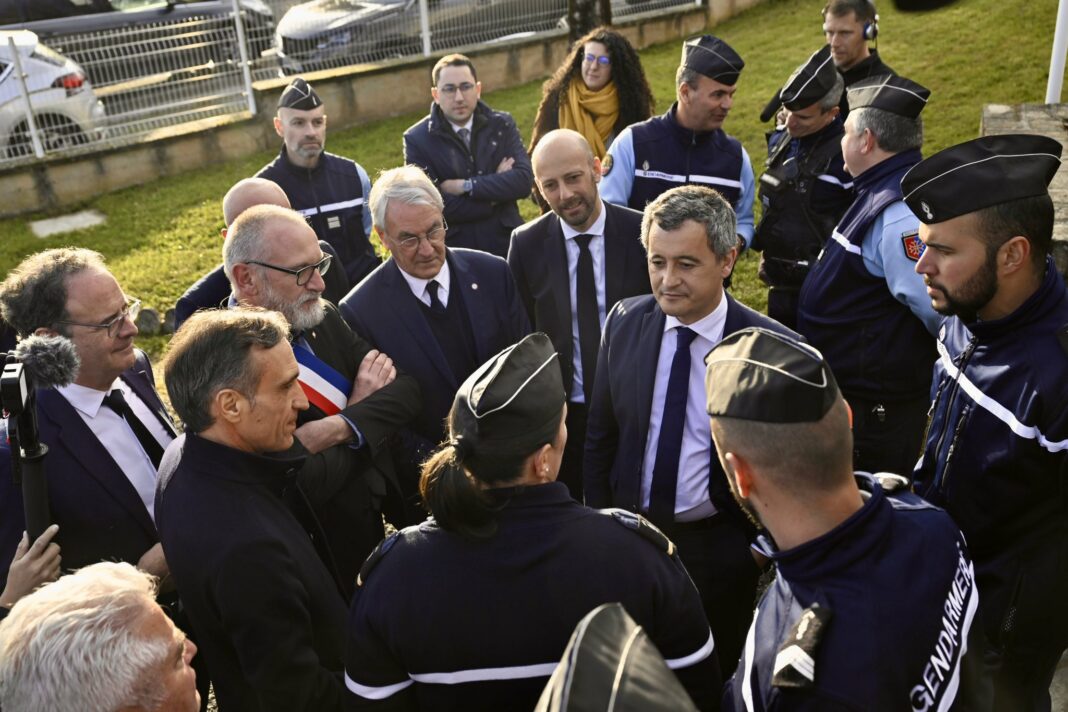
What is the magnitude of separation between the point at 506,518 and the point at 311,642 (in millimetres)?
820

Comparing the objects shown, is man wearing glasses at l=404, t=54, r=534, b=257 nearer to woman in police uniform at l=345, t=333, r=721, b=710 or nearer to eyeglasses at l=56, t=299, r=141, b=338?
eyeglasses at l=56, t=299, r=141, b=338

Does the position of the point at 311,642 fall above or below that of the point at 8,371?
below

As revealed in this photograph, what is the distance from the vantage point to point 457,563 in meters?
2.00

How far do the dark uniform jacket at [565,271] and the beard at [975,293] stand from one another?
1591mm

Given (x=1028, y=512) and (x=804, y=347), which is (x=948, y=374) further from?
(x=804, y=347)

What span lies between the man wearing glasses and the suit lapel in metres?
2.95

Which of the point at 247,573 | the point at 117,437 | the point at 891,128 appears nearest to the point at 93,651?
the point at 247,573

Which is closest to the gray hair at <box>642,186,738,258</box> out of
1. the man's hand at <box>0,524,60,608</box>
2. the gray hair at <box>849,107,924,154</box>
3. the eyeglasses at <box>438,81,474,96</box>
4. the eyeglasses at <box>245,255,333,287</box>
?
the gray hair at <box>849,107,924,154</box>

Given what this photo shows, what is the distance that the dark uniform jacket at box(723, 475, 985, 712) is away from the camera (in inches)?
68.1

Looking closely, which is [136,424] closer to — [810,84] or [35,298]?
[35,298]

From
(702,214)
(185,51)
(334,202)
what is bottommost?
(334,202)

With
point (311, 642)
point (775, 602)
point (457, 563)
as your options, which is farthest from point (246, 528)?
point (775, 602)

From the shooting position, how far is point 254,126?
1097 cm

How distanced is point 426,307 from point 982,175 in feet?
7.03
